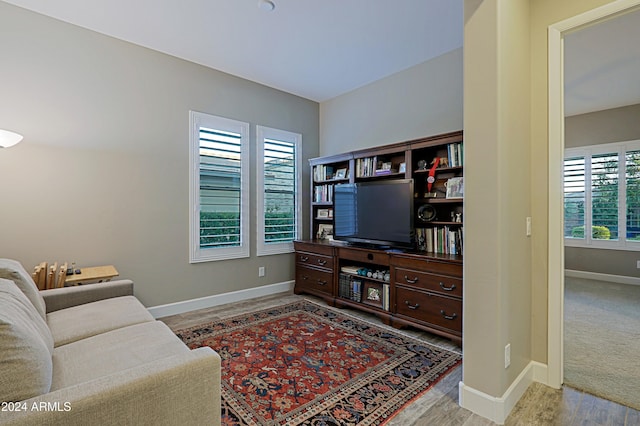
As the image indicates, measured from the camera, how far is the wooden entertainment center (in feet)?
9.00

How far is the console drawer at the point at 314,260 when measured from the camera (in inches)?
151

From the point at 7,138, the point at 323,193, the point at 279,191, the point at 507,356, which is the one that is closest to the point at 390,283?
the point at 507,356

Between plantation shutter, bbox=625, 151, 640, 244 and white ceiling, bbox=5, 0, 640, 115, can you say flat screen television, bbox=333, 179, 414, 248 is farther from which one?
plantation shutter, bbox=625, 151, 640, 244

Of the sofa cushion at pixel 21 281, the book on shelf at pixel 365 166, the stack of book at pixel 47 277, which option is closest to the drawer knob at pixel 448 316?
the book on shelf at pixel 365 166

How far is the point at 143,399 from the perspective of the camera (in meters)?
1.07

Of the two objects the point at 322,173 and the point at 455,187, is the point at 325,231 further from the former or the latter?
the point at 455,187

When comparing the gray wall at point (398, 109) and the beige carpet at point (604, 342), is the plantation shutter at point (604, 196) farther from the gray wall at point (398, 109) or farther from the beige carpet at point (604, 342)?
the gray wall at point (398, 109)

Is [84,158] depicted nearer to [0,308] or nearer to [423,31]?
[0,308]

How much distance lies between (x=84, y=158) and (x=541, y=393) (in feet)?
13.6

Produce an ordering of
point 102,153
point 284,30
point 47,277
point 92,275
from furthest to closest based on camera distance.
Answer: point 102,153 → point 284,30 → point 92,275 → point 47,277

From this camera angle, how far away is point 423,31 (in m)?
2.95

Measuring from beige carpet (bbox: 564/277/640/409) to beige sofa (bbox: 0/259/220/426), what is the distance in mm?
2381

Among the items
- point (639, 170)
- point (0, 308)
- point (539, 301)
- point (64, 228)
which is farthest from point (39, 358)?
point (639, 170)

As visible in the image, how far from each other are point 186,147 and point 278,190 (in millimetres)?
1324
